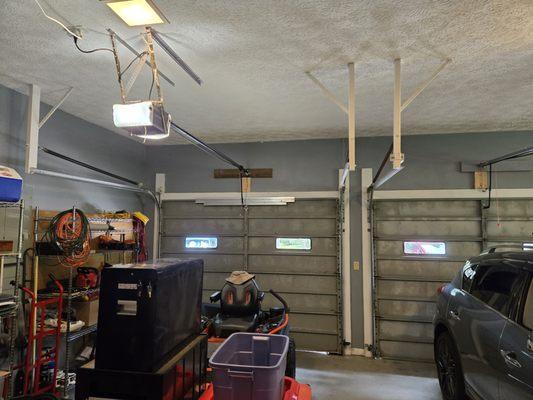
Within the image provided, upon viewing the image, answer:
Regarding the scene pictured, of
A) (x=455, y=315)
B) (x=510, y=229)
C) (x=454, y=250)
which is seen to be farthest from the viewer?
(x=454, y=250)

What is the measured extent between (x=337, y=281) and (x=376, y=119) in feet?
8.17

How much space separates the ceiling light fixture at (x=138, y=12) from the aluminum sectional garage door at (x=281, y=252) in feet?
A: 12.2

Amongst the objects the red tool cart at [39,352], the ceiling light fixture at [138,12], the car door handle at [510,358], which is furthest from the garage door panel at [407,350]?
the ceiling light fixture at [138,12]

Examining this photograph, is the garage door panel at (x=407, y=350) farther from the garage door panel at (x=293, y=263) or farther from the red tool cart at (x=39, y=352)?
the red tool cart at (x=39, y=352)

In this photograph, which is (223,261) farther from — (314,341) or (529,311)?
(529,311)

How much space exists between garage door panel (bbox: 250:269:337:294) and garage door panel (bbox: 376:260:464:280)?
30.9 inches

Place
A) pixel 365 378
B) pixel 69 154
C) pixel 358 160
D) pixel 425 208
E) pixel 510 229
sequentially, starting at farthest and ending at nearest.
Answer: pixel 358 160 → pixel 425 208 → pixel 510 229 → pixel 69 154 → pixel 365 378

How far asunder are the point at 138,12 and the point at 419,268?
15.8 ft

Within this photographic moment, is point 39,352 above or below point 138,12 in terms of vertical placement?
below

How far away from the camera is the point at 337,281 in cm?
544

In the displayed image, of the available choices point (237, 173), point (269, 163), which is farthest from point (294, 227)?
point (237, 173)

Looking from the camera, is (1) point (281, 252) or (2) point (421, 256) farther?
(1) point (281, 252)

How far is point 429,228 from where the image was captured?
5.23 meters

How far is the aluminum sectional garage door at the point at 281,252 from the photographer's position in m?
5.44
